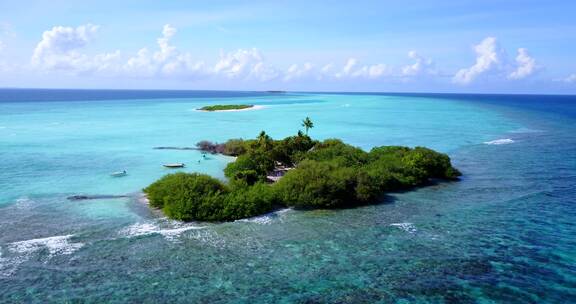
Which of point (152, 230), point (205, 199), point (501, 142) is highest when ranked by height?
point (501, 142)

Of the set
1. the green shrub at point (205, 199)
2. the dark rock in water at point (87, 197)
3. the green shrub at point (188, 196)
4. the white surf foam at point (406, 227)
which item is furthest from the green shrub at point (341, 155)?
the dark rock in water at point (87, 197)

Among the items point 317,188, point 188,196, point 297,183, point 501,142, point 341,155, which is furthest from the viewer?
point 501,142

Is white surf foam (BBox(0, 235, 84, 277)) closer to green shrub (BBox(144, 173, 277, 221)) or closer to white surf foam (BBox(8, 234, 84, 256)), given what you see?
white surf foam (BBox(8, 234, 84, 256))

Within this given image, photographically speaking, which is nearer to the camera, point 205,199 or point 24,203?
point 205,199

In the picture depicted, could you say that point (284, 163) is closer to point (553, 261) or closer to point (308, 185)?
point (308, 185)

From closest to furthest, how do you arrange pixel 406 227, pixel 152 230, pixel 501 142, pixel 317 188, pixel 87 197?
pixel 152 230, pixel 406 227, pixel 317 188, pixel 87 197, pixel 501 142

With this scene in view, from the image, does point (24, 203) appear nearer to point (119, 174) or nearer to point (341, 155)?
point (119, 174)

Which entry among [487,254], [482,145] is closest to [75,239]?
[487,254]

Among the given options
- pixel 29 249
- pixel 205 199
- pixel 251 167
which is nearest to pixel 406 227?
pixel 205 199

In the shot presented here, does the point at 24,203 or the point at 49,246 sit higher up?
the point at 24,203
